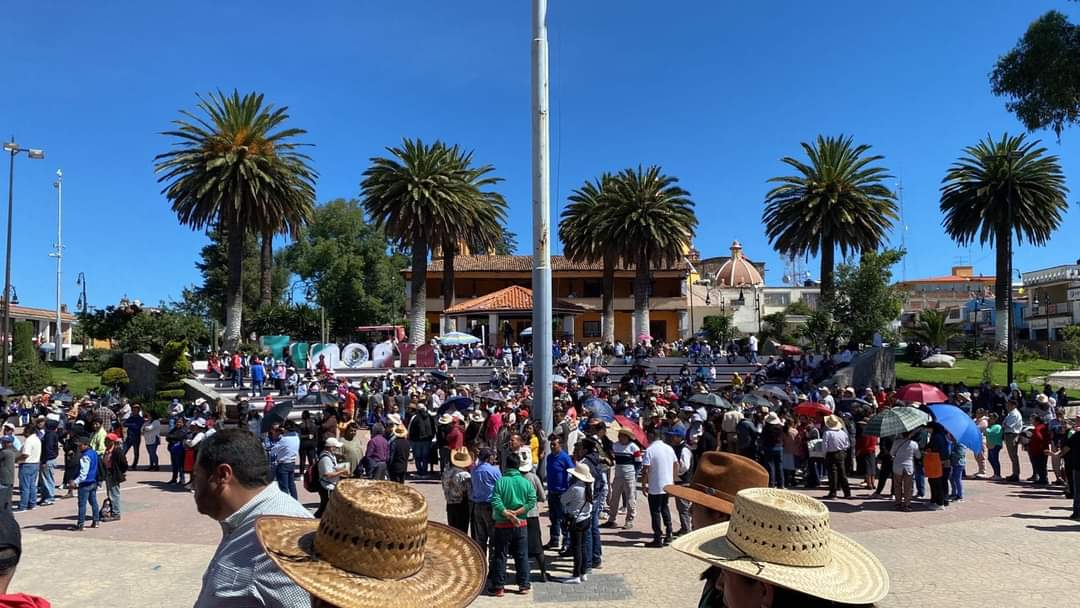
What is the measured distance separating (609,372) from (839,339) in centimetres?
1113

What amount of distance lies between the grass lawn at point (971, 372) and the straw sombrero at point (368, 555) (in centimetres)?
3464

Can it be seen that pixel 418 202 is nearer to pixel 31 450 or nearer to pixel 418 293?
pixel 418 293

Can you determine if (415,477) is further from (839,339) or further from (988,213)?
(988,213)

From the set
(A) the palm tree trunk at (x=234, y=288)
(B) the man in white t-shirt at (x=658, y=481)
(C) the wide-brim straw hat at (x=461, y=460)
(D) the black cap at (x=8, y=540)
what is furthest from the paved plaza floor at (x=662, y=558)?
(A) the palm tree trunk at (x=234, y=288)

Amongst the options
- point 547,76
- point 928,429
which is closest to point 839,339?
point 928,429

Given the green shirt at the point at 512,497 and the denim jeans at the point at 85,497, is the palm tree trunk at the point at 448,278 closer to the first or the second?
the denim jeans at the point at 85,497

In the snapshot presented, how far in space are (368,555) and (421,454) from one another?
1550 cm

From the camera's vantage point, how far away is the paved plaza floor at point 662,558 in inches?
344

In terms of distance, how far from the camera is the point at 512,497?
888 centimetres

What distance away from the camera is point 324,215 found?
73875mm

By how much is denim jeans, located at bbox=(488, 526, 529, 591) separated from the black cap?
21.1 feet

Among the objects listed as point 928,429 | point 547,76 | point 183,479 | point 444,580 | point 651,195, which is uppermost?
point 651,195

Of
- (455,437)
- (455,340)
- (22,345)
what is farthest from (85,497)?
(22,345)

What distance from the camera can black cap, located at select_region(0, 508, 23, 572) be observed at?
2795mm
